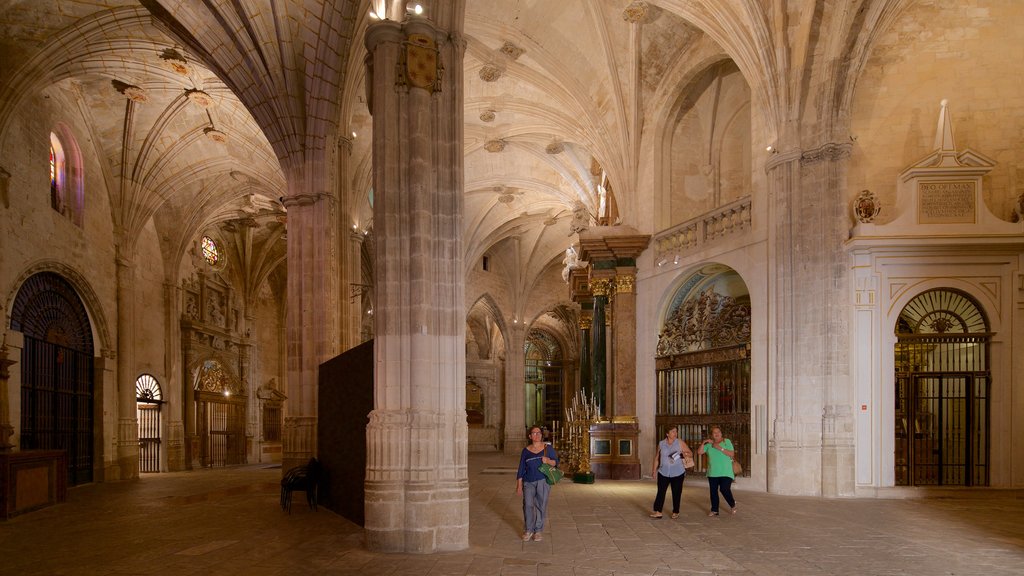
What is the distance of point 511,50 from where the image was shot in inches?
724

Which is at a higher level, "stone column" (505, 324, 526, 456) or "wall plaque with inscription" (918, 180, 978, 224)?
"wall plaque with inscription" (918, 180, 978, 224)

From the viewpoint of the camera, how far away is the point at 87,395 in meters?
18.6

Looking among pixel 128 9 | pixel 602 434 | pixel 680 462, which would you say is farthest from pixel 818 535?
pixel 128 9

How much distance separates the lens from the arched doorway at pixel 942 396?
13.4 metres

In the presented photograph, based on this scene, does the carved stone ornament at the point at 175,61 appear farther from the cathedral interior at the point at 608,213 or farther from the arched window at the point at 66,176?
the arched window at the point at 66,176

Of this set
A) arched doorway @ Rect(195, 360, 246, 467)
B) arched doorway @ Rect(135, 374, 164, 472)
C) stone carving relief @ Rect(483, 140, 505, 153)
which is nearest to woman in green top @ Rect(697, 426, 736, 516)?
stone carving relief @ Rect(483, 140, 505, 153)

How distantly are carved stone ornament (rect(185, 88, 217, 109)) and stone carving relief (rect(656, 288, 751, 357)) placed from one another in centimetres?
1276

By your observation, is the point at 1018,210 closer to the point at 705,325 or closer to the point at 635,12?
the point at 705,325

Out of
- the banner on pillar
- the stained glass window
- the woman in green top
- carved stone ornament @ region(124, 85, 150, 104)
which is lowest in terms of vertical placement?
the woman in green top

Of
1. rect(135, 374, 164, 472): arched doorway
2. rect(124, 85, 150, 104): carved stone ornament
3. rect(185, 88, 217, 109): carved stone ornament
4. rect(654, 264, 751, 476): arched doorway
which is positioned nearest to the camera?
rect(654, 264, 751, 476): arched doorway

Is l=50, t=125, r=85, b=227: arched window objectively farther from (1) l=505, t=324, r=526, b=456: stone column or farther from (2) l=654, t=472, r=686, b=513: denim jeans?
(1) l=505, t=324, r=526, b=456: stone column

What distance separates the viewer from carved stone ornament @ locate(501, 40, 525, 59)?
18.2 meters

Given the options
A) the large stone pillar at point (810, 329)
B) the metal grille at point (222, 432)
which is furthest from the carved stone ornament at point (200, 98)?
the large stone pillar at point (810, 329)

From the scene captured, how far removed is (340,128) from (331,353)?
4653 mm
